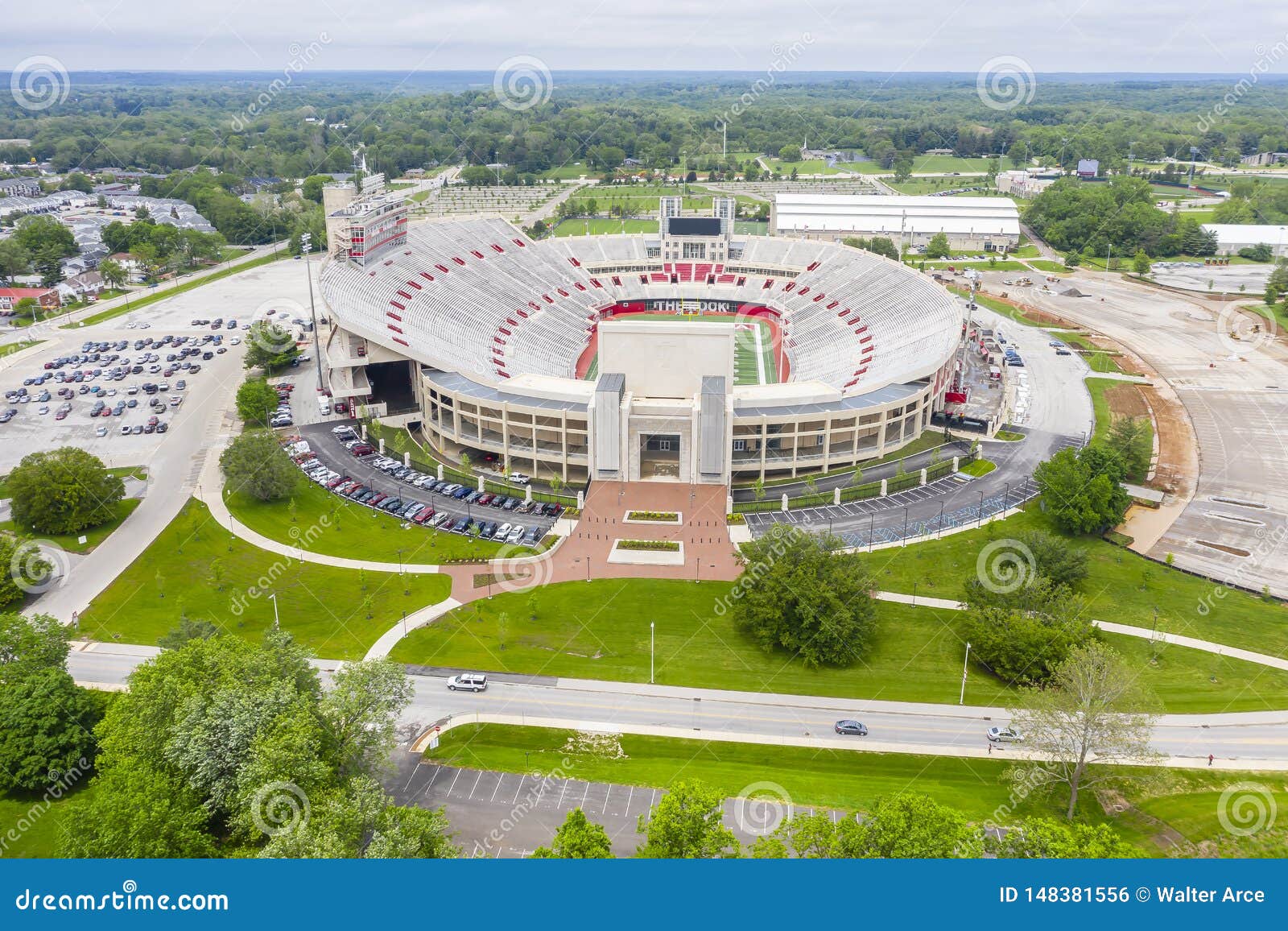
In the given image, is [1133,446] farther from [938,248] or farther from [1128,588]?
[938,248]

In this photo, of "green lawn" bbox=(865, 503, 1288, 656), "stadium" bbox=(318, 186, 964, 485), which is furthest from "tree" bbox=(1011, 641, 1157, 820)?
"stadium" bbox=(318, 186, 964, 485)

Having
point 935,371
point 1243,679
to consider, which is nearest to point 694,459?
point 935,371

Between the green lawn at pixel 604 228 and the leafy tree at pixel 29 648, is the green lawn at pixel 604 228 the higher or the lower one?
the higher one

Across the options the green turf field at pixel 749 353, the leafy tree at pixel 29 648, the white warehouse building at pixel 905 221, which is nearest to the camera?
the leafy tree at pixel 29 648

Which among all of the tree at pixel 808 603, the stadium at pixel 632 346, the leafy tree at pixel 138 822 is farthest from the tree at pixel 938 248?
the leafy tree at pixel 138 822

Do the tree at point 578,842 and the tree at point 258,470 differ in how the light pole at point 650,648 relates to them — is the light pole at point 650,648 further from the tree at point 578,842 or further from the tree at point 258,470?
the tree at point 258,470

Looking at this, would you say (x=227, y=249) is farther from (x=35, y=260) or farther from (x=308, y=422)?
(x=308, y=422)

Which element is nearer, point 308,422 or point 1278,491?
point 1278,491

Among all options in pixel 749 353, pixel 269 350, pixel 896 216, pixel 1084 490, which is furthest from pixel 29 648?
pixel 896 216
